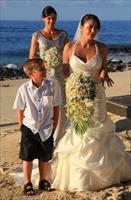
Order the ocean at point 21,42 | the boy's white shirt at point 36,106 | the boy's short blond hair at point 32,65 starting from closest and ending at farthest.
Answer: the boy's short blond hair at point 32,65, the boy's white shirt at point 36,106, the ocean at point 21,42

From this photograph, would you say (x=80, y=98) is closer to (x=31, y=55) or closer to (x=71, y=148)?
(x=71, y=148)

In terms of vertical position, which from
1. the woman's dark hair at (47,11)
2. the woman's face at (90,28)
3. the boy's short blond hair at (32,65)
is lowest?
the boy's short blond hair at (32,65)

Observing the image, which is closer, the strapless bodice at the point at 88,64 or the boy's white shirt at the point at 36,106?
the boy's white shirt at the point at 36,106

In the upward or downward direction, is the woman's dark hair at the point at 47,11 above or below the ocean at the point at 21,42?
below

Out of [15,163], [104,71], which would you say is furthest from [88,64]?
[15,163]

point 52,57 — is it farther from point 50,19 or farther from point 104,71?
point 104,71

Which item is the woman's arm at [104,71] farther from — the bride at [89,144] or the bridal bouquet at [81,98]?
the bridal bouquet at [81,98]

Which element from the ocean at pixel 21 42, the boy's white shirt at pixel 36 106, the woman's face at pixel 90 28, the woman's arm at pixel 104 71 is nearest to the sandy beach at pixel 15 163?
the boy's white shirt at pixel 36 106

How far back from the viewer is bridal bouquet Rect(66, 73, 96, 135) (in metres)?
6.01

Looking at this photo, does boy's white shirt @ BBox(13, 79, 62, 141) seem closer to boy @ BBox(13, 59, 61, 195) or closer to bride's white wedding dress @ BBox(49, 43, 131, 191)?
boy @ BBox(13, 59, 61, 195)

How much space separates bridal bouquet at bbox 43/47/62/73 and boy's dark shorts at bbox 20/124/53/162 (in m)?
1.50

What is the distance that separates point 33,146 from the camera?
6023mm

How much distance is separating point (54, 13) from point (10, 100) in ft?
23.9

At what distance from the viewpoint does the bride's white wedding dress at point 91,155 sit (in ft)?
20.6
